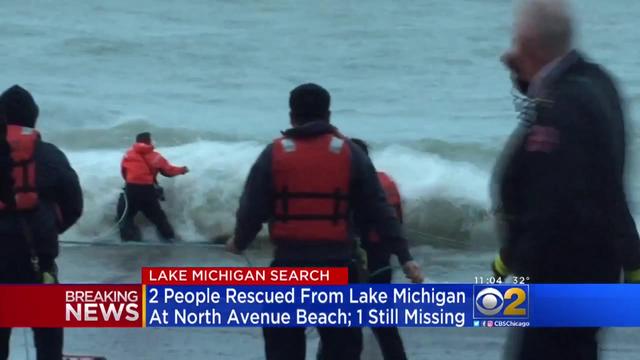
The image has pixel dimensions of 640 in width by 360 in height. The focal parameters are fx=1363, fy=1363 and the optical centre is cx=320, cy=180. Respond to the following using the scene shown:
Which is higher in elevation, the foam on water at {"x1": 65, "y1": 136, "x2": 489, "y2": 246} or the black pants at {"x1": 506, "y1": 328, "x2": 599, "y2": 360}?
the black pants at {"x1": 506, "y1": 328, "x2": 599, "y2": 360}

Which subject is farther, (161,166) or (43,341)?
(161,166)

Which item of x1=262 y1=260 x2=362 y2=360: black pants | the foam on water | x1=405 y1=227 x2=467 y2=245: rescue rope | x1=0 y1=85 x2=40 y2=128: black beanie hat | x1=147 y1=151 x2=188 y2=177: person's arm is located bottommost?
x1=405 y1=227 x2=467 y2=245: rescue rope

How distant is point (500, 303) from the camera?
5.73 m

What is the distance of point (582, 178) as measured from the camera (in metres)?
3.77

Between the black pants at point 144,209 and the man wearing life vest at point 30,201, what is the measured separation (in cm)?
793

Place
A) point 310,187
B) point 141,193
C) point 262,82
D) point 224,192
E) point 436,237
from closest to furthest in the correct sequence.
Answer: point 310,187
point 436,237
point 141,193
point 224,192
point 262,82

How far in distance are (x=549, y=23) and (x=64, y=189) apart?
3.01m

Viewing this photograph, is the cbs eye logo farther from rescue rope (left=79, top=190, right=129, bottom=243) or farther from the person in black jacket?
rescue rope (left=79, top=190, right=129, bottom=243)

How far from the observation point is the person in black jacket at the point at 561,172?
3777 millimetres

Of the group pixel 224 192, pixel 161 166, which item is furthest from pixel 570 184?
pixel 224 192

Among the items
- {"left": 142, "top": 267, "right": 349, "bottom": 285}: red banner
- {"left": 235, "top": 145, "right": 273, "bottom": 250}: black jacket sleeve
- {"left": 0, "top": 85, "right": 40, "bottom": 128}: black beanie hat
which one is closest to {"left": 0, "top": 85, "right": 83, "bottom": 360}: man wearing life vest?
{"left": 0, "top": 85, "right": 40, "bottom": 128}: black beanie hat

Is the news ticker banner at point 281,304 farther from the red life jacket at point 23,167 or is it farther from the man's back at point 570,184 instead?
the man's back at point 570,184

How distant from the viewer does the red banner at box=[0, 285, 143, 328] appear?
6.20 metres

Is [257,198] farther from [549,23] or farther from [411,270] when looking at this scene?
[549,23]
